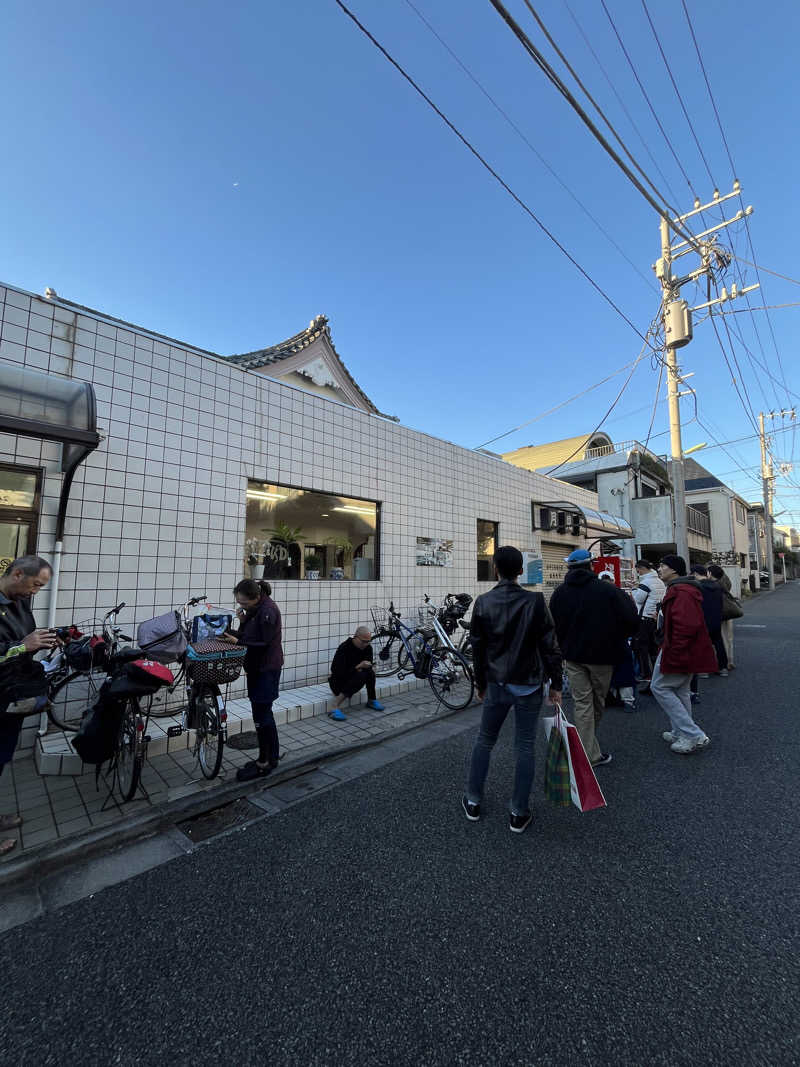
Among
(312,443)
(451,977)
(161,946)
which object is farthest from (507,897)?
(312,443)

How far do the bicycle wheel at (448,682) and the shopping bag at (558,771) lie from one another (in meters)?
2.98

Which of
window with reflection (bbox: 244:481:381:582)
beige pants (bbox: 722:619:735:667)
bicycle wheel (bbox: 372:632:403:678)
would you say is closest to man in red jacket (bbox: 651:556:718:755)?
bicycle wheel (bbox: 372:632:403:678)

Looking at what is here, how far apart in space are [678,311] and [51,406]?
12981 mm

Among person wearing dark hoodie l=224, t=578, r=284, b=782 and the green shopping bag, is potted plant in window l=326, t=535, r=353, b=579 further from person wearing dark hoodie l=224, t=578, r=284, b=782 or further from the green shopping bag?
the green shopping bag

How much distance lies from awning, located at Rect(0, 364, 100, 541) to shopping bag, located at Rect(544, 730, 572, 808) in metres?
4.09

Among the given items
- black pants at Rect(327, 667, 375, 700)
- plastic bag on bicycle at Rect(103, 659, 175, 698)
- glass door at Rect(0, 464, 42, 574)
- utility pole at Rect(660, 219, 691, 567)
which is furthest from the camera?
utility pole at Rect(660, 219, 691, 567)

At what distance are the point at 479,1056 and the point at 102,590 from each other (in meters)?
4.84

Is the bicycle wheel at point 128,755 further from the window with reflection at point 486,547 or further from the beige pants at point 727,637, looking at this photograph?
the beige pants at point 727,637

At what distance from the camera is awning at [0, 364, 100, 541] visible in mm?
3459

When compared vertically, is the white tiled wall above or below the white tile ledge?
above

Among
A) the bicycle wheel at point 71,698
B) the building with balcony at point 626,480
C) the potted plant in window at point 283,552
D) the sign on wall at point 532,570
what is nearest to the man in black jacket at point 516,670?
the bicycle wheel at point 71,698

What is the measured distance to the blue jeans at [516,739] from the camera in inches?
117

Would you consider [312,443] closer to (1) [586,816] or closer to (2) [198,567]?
(2) [198,567]

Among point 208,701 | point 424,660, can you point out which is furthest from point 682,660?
point 208,701
